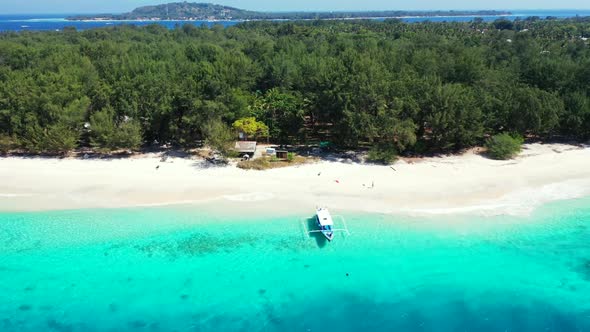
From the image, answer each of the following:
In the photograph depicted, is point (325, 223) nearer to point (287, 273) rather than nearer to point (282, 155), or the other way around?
point (287, 273)

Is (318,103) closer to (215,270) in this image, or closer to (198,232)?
(198,232)

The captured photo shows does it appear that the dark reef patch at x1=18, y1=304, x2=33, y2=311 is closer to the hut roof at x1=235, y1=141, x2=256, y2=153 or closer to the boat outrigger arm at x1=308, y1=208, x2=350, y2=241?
the boat outrigger arm at x1=308, y1=208, x2=350, y2=241

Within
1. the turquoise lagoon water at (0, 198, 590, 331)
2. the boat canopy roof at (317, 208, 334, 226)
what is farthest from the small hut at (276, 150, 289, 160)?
the boat canopy roof at (317, 208, 334, 226)

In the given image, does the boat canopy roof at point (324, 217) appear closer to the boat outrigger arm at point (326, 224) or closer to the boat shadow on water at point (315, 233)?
the boat outrigger arm at point (326, 224)

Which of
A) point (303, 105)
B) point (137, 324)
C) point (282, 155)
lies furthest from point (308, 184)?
point (137, 324)

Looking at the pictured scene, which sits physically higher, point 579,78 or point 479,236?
point 579,78

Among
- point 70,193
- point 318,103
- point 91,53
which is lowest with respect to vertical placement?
point 70,193

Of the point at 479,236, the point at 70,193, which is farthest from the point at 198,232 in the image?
the point at 479,236
